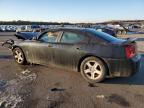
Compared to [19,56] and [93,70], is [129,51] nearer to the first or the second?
[93,70]

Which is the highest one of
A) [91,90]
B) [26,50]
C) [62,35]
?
[62,35]

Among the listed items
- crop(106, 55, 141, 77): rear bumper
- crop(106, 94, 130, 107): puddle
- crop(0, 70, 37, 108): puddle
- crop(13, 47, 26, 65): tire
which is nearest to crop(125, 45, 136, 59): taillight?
crop(106, 55, 141, 77): rear bumper

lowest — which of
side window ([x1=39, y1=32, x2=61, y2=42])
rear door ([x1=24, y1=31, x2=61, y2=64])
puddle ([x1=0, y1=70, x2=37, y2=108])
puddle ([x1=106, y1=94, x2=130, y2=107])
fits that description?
puddle ([x1=106, y1=94, x2=130, y2=107])

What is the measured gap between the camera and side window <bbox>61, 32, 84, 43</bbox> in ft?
21.8

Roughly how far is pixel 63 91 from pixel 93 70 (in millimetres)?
1186

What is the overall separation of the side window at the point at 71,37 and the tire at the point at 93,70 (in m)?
0.64

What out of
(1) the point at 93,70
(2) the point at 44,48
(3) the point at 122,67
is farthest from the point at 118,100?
(2) the point at 44,48

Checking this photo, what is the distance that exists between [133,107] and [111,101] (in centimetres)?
49

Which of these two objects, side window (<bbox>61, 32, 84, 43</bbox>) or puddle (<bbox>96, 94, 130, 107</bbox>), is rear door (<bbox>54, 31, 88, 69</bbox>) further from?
puddle (<bbox>96, 94, 130, 107</bbox>)

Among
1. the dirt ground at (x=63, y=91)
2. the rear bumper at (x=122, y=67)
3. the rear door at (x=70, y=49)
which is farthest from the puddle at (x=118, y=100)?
the rear door at (x=70, y=49)

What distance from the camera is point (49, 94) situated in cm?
528

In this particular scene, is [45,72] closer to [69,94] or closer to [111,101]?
[69,94]

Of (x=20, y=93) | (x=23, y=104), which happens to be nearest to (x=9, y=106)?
(x=23, y=104)

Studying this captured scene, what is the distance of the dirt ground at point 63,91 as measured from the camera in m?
4.68
